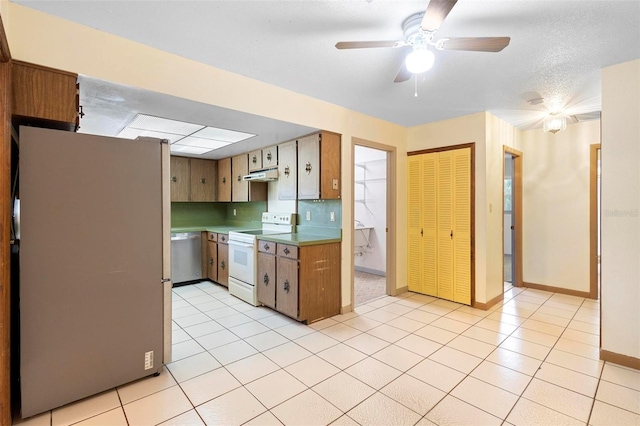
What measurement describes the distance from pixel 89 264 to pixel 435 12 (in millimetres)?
2577

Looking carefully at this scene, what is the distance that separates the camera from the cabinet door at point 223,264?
15.0 feet

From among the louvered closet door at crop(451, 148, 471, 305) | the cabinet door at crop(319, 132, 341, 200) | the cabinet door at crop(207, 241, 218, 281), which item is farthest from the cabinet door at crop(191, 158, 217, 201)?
the louvered closet door at crop(451, 148, 471, 305)

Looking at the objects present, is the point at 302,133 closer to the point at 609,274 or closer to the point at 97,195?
the point at 97,195

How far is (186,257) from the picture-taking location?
4.88m

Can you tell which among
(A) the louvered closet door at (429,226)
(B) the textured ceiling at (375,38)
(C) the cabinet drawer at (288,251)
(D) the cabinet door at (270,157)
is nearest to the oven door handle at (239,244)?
(C) the cabinet drawer at (288,251)

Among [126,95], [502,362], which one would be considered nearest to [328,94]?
[126,95]

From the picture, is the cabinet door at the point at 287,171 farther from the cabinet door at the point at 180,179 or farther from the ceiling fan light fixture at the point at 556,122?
the ceiling fan light fixture at the point at 556,122

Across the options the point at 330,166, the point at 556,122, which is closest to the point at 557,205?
the point at 556,122

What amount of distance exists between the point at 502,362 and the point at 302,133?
9.89 feet

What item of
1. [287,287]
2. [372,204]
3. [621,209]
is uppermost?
[372,204]

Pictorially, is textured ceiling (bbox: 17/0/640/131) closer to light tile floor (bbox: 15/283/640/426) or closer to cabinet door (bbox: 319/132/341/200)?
cabinet door (bbox: 319/132/341/200)

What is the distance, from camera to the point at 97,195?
6.66ft

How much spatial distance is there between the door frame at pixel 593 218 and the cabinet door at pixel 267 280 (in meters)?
4.38

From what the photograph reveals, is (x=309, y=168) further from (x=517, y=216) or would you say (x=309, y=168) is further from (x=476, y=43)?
(x=517, y=216)
